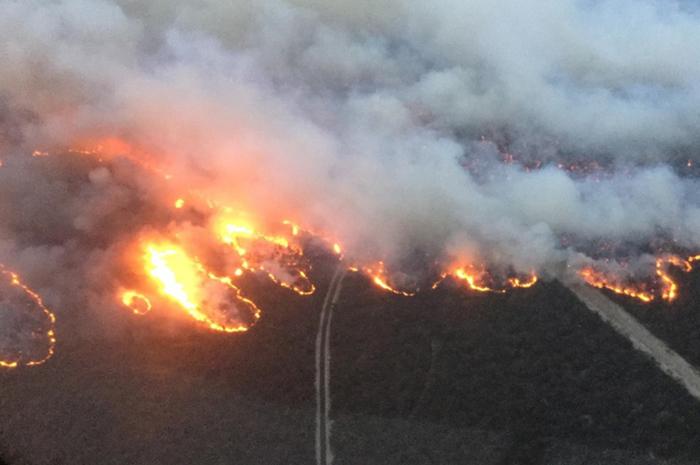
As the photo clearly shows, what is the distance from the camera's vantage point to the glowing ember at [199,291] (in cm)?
1039

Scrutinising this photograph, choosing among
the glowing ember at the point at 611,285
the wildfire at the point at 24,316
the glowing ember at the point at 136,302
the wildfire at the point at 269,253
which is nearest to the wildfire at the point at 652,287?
the glowing ember at the point at 611,285

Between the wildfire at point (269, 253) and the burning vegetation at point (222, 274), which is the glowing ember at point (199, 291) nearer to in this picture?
the burning vegetation at point (222, 274)

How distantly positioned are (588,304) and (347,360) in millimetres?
3267

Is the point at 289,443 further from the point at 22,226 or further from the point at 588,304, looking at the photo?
the point at 22,226

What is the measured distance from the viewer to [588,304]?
1049 cm

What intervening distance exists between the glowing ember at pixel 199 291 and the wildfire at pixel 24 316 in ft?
4.79

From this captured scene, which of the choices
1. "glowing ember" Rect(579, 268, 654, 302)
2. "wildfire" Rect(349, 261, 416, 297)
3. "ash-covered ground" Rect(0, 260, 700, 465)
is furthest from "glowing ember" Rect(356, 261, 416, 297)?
"glowing ember" Rect(579, 268, 654, 302)

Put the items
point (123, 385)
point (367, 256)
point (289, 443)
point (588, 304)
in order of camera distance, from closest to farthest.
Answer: point (289, 443) → point (123, 385) → point (588, 304) → point (367, 256)

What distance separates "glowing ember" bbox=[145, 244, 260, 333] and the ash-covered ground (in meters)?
0.24

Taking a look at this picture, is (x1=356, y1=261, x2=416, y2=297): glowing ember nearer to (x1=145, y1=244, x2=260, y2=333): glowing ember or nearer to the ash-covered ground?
the ash-covered ground

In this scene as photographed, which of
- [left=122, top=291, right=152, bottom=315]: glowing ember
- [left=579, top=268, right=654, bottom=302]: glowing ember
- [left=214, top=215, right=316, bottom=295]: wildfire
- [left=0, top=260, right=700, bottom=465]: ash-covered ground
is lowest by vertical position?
[left=0, top=260, right=700, bottom=465]: ash-covered ground

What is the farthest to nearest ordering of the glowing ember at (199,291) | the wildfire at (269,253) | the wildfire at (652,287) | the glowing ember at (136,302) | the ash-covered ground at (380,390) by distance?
1. the wildfire at (269,253)
2. the wildfire at (652,287)
3. the glowing ember at (136,302)
4. the glowing ember at (199,291)
5. the ash-covered ground at (380,390)

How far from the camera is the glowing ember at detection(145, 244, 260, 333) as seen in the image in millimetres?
10391

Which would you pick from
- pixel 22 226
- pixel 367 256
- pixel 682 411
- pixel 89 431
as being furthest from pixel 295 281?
pixel 682 411
